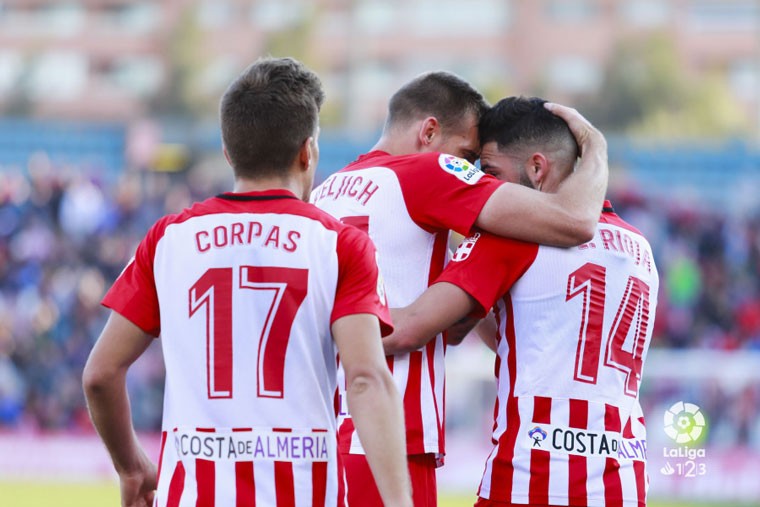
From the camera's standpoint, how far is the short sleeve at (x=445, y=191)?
4.37 metres

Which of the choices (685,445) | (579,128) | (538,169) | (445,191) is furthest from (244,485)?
(685,445)

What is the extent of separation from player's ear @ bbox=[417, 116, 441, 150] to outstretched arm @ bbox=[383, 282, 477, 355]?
0.69m

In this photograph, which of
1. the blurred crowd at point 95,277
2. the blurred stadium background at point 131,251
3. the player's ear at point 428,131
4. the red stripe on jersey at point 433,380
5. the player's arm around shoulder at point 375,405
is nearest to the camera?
the player's arm around shoulder at point 375,405

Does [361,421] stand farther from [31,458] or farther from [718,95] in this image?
[718,95]

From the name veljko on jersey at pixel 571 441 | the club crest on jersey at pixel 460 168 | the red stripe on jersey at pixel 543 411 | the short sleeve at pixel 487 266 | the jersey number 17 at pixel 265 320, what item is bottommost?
the name veljko on jersey at pixel 571 441

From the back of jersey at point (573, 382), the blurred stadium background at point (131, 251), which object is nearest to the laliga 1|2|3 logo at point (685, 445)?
the blurred stadium background at point (131, 251)

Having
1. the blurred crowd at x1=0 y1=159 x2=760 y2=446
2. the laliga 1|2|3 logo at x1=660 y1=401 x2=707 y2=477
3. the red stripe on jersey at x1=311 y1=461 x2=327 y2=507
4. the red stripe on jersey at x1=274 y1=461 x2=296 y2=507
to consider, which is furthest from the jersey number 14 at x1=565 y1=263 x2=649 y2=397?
the blurred crowd at x1=0 y1=159 x2=760 y2=446

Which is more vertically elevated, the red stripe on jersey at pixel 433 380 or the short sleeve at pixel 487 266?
the short sleeve at pixel 487 266

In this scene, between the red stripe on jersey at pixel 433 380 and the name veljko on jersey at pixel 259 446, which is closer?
the name veljko on jersey at pixel 259 446

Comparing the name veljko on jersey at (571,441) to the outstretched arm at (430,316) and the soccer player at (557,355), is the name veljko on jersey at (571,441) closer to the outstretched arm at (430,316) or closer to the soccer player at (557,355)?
the soccer player at (557,355)

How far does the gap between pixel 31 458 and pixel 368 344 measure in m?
13.8

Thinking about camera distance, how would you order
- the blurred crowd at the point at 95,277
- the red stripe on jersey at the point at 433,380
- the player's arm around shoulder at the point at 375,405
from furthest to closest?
the blurred crowd at the point at 95,277, the red stripe on jersey at the point at 433,380, the player's arm around shoulder at the point at 375,405

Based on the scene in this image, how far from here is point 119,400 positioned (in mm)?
3779

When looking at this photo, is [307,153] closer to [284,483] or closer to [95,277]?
[284,483]
